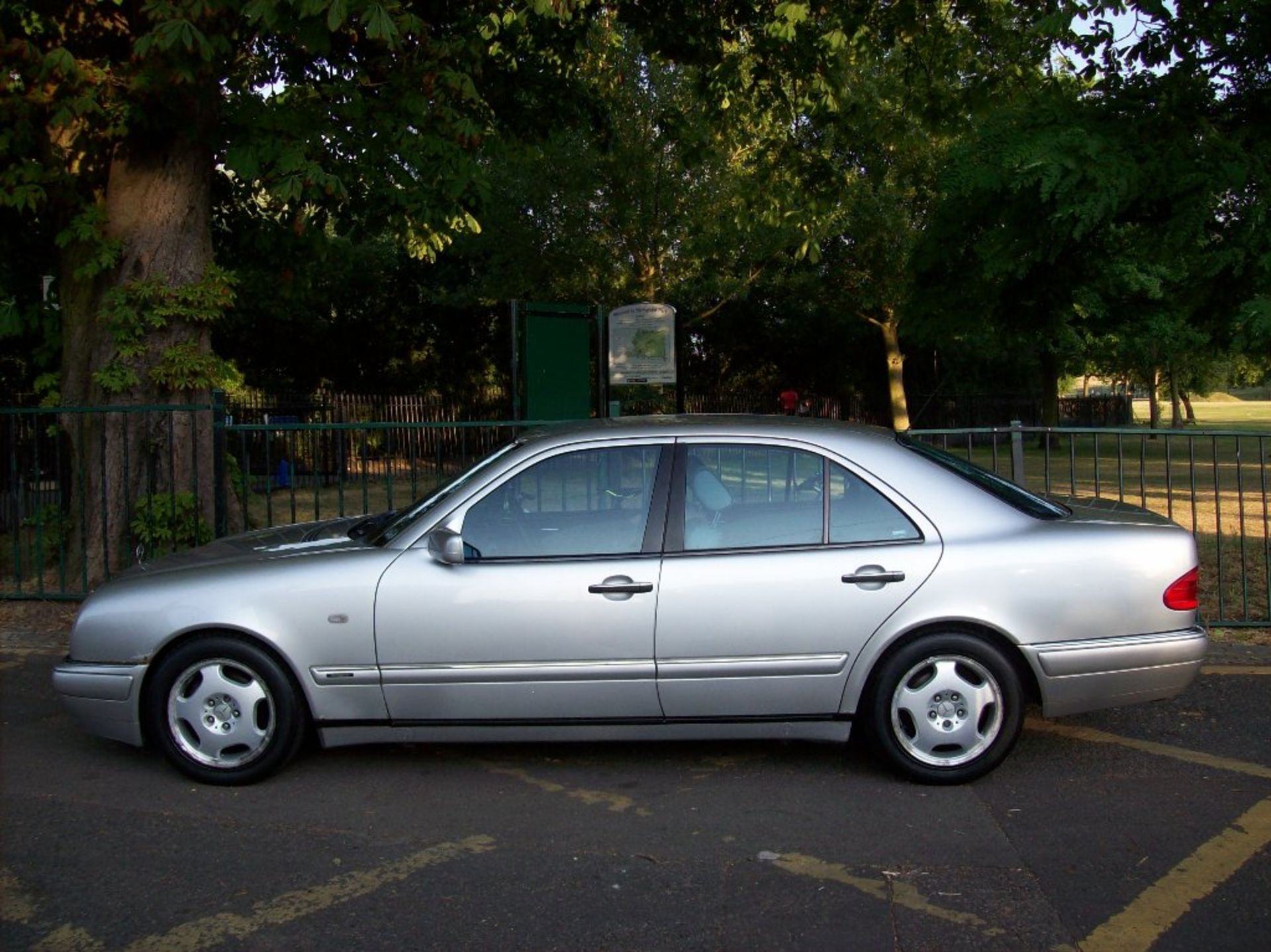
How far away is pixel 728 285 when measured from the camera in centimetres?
2586

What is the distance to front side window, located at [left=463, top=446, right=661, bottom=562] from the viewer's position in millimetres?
5176

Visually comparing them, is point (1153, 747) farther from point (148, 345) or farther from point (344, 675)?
point (148, 345)

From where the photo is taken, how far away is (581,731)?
16.8 feet

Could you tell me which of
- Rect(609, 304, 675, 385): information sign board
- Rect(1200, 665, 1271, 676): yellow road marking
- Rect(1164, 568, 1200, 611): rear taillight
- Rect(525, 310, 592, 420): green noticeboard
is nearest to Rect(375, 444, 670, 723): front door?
Rect(1164, 568, 1200, 611): rear taillight

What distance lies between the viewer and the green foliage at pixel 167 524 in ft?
30.6

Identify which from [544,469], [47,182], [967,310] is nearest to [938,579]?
[544,469]

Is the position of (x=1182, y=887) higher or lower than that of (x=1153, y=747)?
lower

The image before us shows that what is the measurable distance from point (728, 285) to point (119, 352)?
1777 centimetres

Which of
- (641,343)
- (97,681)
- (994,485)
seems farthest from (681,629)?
(641,343)

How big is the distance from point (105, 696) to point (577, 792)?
2080 mm

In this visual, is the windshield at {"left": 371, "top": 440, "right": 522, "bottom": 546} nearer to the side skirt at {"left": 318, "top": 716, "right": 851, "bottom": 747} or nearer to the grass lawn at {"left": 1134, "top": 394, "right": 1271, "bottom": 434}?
the side skirt at {"left": 318, "top": 716, "right": 851, "bottom": 747}

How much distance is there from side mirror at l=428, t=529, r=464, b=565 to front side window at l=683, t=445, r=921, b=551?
3.15 ft

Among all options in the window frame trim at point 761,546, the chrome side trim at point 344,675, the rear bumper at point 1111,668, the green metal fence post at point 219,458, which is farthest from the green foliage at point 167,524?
the rear bumper at point 1111,668

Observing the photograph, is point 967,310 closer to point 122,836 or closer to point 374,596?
point 374,596
